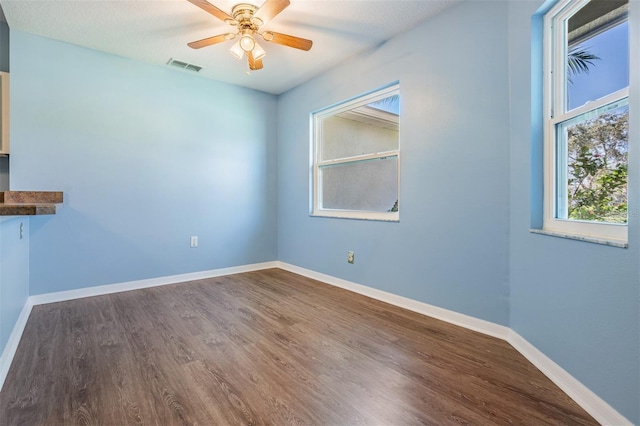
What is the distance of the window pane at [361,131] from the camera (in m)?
3.02

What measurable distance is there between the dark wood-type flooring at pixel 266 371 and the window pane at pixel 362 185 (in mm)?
1100

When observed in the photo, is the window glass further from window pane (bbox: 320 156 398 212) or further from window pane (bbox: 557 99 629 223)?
window pane (bbox: 320 156 398 212)

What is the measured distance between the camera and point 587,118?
62.0 inches

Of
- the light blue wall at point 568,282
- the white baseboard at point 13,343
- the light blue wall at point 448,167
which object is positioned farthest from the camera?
the light blue wall at point 448,167

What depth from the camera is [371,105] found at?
322 cm

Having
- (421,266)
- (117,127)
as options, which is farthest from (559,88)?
(117,127)

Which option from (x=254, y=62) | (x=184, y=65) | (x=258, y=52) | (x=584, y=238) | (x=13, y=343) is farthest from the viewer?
(x=184, y=65)

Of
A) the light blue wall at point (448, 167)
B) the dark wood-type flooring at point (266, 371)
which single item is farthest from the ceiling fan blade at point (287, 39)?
the dark wood-type flooring at point (266, 371)

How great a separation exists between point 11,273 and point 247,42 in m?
2.30

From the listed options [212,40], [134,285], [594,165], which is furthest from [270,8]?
[134,285]

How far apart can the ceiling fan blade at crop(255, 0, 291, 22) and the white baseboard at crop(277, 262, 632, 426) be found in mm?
2523

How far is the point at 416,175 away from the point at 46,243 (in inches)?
138

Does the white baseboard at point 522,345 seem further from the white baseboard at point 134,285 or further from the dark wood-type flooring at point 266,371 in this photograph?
the white baseboard at point 134,285

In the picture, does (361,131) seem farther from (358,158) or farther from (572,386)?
(572,386)
